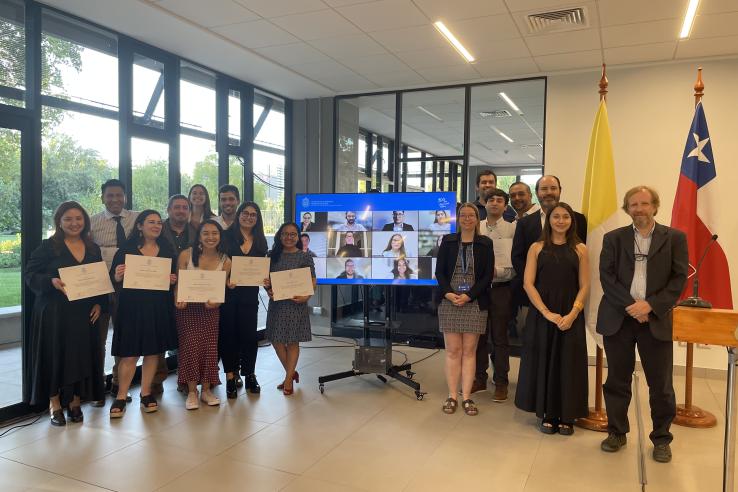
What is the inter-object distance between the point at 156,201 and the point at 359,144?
2.96 metres

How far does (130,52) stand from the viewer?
4582mm

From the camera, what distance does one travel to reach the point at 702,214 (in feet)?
12.4

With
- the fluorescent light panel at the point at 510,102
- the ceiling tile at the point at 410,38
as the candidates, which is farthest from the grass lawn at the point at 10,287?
the fluorescent light panel at the point at 510,102

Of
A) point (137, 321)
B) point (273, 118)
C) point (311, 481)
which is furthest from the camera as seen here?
point (273, 118)

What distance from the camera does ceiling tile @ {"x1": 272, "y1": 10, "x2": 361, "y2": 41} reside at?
4.11 meters

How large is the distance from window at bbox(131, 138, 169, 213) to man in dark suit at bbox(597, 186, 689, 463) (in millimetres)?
3796

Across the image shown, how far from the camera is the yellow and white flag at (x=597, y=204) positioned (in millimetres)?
3527

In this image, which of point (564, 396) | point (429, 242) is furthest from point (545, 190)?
point (564, 396)

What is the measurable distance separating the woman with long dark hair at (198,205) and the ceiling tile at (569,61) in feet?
10.9

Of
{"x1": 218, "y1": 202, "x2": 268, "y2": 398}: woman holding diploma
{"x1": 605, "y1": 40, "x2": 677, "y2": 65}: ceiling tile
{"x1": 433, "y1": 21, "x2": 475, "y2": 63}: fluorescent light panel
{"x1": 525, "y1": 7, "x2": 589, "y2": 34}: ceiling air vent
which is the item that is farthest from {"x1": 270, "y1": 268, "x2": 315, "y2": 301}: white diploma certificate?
{"x1": 605, "y1": 40, "x2": 677, "y2": 65}: ceiling tile

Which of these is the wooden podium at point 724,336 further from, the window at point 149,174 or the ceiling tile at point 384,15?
the window at point 149,174

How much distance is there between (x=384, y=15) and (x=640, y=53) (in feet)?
8.12

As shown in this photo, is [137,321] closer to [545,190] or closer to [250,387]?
[250,387]

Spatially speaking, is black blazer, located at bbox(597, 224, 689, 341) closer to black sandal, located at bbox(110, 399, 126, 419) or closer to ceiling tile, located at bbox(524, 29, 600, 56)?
ceiling tile, located at bbox(524, 29, 600, 56)
